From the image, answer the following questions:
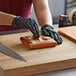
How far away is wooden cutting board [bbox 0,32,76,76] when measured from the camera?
867mm

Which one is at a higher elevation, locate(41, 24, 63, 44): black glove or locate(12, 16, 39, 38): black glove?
locate(12, 16, 39, 38): black glove

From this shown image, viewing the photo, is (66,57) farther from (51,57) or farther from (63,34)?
(63,34)

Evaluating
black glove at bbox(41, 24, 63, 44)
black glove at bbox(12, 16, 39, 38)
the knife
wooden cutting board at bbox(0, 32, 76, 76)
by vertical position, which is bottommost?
wooden cutting board at bbox(0, 32, 76, 76)

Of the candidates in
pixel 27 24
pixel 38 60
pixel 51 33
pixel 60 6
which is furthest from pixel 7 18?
pixel 60 6

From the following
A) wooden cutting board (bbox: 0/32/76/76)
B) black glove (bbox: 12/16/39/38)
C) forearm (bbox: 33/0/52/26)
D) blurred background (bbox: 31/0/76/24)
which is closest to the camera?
wooden cutting board (bbox: 0/32/76/76)

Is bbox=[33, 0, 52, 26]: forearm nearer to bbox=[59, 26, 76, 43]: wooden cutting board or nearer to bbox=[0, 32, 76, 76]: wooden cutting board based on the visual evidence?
bbox=[59, 26, 76, 43]: wooden cutting board

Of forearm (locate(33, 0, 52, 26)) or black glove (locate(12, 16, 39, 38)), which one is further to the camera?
forearm (locate(33, 0, 52, 26))

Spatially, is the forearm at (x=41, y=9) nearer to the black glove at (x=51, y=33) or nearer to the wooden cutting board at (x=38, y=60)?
the black glove at (x=51, y=33)

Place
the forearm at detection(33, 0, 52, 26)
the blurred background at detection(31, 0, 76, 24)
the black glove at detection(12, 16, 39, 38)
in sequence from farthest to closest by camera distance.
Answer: the blurred background at detection(31, 0, 76, 24)
the forearm at detection(33, 0, 52, 26)
the black glove at detection(12, 16, 39, 38)

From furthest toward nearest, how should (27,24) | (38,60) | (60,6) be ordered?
(60,6) < (27,24) < (38,60)

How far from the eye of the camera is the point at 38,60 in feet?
3.02

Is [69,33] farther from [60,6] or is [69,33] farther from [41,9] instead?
[60,6]

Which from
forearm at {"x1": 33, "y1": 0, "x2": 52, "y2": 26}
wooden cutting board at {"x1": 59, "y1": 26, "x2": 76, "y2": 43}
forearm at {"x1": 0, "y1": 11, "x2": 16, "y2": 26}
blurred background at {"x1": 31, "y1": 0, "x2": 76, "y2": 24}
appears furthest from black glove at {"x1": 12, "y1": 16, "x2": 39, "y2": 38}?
blurred background at {"x1": 31, "y1": 0, "x2": 76, "y2": 24}

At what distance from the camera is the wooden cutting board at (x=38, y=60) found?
2.84 feet
